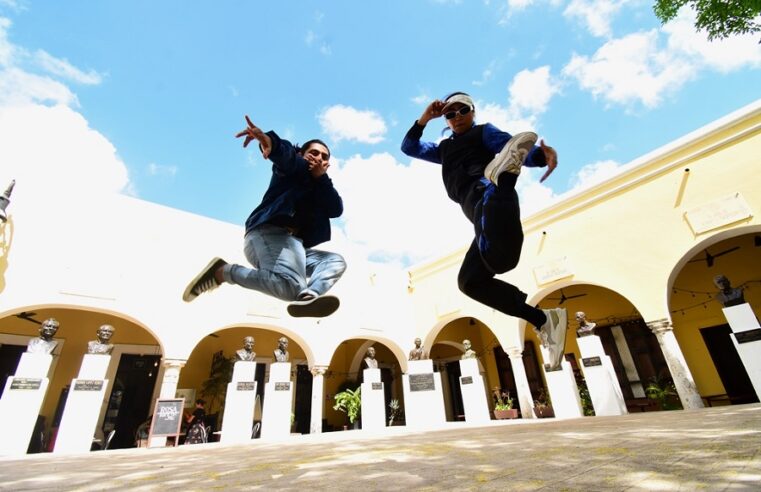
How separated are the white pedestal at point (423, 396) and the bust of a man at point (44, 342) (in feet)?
21.7

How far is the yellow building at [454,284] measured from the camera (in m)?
6.55

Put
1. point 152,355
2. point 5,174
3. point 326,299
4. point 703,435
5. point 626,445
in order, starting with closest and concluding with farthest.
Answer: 1. point 626,445
2. point 703,435
3. point 326,299
4. point 5,174
5. point 152,355

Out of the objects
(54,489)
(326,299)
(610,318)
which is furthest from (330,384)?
(54,489)

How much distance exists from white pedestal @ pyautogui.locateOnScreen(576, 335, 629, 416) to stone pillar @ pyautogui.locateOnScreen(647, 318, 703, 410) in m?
1.01

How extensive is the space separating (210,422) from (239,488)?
975cm

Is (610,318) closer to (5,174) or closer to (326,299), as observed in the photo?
(326,299)

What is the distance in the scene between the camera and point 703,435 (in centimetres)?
155

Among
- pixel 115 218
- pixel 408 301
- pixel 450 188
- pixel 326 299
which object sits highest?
pixel 115 218

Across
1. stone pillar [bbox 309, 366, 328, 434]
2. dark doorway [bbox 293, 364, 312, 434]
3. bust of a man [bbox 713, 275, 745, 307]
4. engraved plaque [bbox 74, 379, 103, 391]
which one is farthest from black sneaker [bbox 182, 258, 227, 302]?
dark doorway [bbox 293, 364, 312, 434]

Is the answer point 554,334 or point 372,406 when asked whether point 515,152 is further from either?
point 372,406

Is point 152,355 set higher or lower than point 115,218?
lower

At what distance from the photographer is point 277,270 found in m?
2.53

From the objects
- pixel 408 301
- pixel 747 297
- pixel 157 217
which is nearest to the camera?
pixel 747 297

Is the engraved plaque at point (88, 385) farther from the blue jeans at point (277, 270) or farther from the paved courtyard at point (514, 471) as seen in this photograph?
the paved courtyard at point (514, 471)
